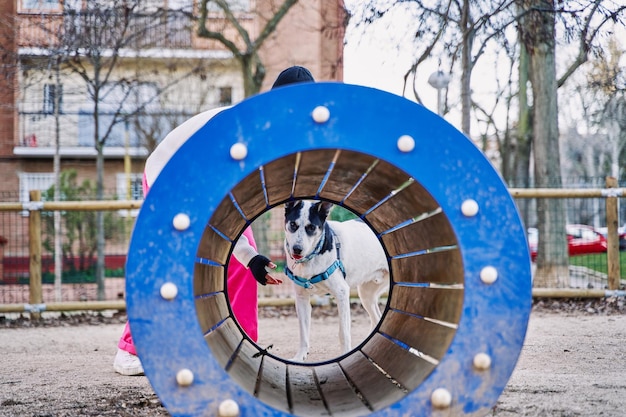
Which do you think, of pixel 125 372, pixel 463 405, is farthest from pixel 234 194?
pixel 125 372

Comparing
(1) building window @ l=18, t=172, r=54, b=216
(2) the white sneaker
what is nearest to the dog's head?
(2) the white sneaker

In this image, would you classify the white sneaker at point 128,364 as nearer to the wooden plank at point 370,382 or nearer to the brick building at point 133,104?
the wooden plank at point 370,382

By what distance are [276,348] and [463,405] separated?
11.9 feet

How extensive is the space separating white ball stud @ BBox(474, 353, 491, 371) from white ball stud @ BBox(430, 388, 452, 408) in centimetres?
14

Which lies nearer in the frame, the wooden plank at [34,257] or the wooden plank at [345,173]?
the wooden plank at [345,173]

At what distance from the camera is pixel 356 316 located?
8.74 meters

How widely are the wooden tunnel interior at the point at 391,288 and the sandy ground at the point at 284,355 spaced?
20.4 inches

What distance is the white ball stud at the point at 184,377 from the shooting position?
7.73 feet

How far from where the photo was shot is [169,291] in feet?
Answer: 7.79

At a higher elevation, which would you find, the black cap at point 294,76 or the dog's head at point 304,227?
the black cap at point 294,76

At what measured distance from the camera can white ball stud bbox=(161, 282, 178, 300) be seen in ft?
7.78


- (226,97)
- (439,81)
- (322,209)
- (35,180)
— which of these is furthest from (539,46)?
(35,180)

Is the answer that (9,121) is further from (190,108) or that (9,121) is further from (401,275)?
(401,275)

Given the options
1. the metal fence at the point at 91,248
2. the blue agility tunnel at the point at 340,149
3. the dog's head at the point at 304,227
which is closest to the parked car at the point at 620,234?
the metal fence at the point at 91,248
